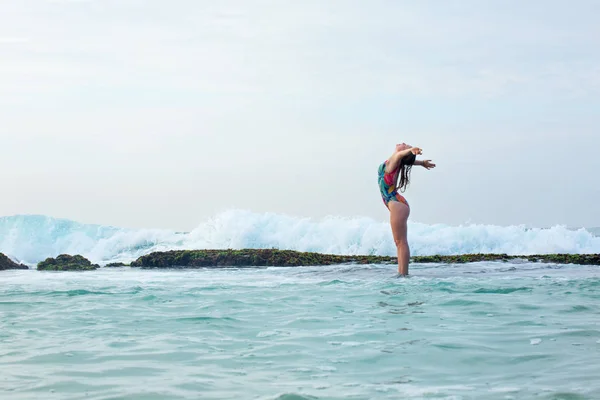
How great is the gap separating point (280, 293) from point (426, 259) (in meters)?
6.86

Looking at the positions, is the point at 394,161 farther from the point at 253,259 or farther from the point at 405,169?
the point at 253,259

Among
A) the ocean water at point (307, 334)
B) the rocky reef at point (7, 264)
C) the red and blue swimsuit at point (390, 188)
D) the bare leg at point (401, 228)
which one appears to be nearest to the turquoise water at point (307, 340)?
the ocean water at point (307, 334)

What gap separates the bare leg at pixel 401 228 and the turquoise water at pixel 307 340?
83cm

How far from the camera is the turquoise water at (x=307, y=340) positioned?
185 inches

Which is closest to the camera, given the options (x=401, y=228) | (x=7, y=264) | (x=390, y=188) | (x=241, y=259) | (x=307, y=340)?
(x=307, y=340)

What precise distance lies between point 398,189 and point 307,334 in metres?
6.40

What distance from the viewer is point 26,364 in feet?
18.3

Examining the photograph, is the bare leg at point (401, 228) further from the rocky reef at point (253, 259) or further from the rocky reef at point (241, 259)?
the rocky reef at point (241, 259)

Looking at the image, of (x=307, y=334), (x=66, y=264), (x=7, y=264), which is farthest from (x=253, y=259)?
(x=307, y=334)

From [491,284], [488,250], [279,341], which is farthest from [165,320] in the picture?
[488,250]

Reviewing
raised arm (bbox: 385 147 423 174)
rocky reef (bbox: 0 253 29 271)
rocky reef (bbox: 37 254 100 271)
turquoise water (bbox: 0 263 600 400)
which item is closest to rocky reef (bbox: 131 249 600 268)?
rocky reef (bbox: 37 254 100 271)

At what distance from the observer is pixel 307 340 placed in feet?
21.1

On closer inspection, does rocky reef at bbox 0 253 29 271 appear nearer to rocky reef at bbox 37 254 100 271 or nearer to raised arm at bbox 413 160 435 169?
rocky reef at bbox 37 254 100 271

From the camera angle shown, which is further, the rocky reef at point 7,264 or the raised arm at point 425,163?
the rocky reef at point 7,264
